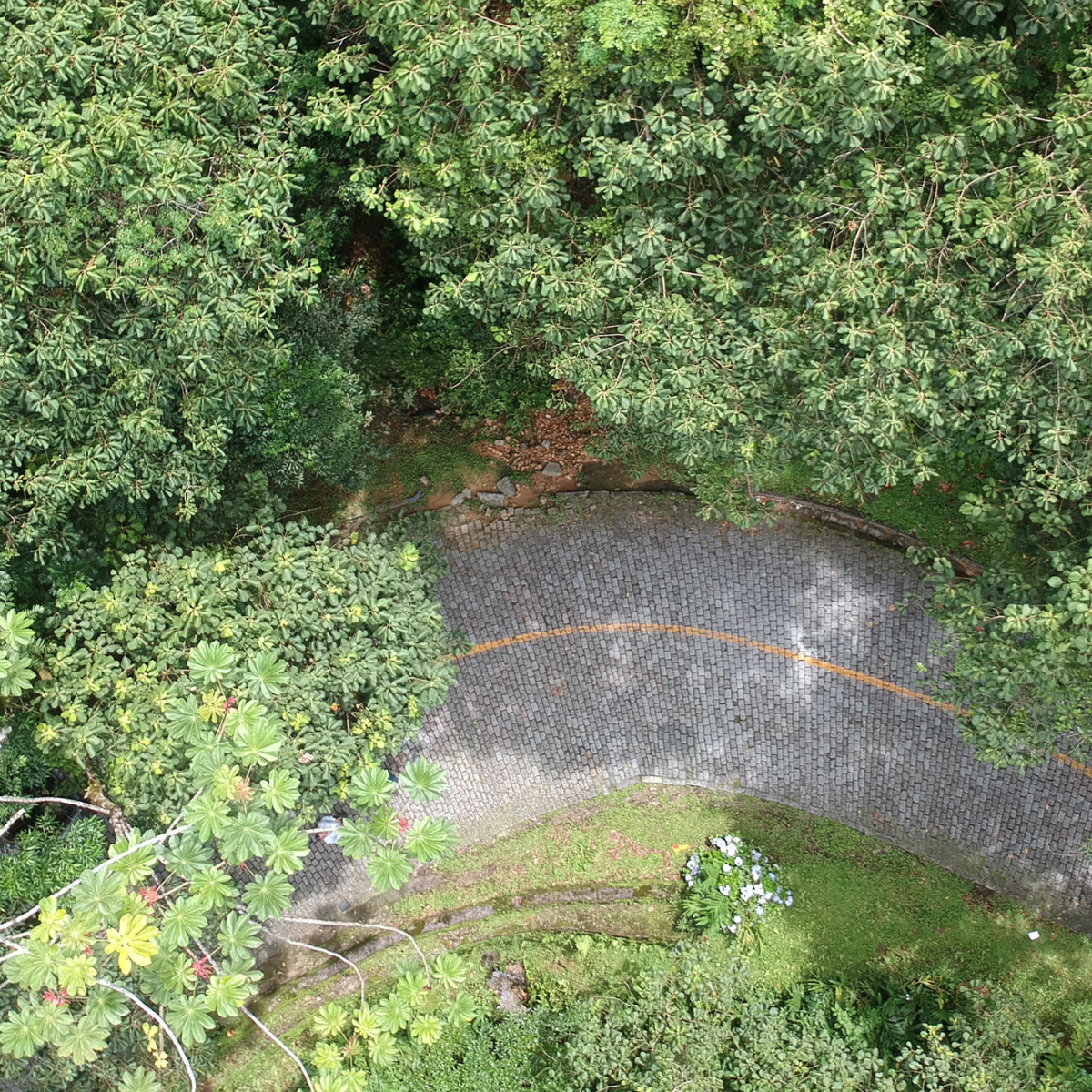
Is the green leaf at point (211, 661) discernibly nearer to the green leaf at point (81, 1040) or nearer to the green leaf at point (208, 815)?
the green leaf at point (208, 815)

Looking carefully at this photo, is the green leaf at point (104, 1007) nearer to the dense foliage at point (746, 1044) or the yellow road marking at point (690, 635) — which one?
the dense foliage at point (746, 1044)

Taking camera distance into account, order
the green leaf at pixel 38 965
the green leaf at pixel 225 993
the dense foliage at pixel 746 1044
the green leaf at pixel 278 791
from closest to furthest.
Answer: the green leaf at pixel 38 965, the green leaf at pixel 278 791, the green leaf at pixel 225 993, the dense foliage at pixel 746 1044

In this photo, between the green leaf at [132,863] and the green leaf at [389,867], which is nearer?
the green leaf at [132,863]

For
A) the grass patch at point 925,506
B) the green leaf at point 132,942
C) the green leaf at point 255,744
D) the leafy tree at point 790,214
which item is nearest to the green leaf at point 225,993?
the green leaf at point 132,942

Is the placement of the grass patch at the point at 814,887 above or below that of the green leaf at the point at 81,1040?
below

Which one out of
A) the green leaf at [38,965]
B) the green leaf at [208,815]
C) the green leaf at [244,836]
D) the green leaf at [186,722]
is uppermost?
the green leaf at [186,722]

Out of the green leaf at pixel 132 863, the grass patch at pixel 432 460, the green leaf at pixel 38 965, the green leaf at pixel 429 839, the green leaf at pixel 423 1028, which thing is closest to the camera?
the green leaf at pixel 38 965
